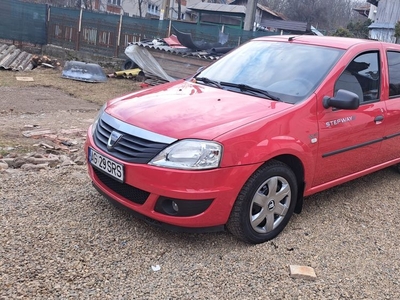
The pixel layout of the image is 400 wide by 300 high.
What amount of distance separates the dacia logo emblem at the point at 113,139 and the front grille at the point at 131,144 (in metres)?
0.02

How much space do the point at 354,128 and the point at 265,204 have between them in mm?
1251

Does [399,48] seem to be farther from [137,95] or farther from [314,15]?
[314,15]

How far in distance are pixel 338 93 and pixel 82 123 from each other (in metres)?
5.25

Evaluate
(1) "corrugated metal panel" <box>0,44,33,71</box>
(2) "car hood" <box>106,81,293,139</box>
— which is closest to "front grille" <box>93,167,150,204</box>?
(2) "car hood" <box>106,81,293,139</box>

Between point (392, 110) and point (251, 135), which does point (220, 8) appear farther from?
point (251, 135)

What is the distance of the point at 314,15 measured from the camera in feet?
170

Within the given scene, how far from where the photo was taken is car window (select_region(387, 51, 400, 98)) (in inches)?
181

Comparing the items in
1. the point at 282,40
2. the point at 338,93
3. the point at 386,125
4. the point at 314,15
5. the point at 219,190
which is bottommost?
the point at 219,190

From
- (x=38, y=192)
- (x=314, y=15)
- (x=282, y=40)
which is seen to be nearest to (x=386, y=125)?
(x=282, y=40)

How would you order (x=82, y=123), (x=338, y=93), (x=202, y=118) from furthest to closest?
(x=82, y=123), (x=338, y=93), (x=202, y=118)

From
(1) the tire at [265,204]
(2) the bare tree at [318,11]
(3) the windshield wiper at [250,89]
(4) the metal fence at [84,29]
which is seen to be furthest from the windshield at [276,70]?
(2) the bare tree at [318,11]

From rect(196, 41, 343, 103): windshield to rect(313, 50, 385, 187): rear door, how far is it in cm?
22

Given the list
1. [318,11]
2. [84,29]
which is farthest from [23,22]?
[318,11]

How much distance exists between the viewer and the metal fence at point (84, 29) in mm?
15115
